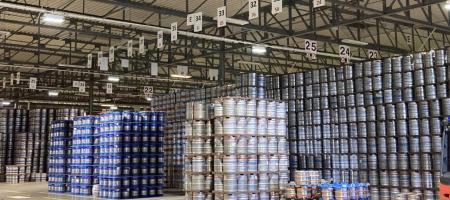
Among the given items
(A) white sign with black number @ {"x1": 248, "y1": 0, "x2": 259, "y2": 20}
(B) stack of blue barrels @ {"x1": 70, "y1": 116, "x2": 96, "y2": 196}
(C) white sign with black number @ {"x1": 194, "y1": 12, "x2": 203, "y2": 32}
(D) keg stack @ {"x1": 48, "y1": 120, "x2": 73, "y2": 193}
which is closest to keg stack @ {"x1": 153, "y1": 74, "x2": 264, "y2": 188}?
(C) white sign with black number @ {"x1": 194, "y1": 12, "x2": 203, "y2": 32}

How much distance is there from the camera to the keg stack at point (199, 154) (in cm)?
1420

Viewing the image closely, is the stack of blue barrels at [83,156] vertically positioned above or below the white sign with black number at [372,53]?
below

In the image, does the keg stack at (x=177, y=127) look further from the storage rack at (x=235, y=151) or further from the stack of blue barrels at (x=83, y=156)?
the storage rack at (x=235, y=151)

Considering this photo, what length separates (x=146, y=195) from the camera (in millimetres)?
19344

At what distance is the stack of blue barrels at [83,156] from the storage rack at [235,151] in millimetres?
7297

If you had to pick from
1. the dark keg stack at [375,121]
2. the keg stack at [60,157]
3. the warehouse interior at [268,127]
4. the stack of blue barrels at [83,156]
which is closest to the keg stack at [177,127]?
the warehouse interior at [268,127]

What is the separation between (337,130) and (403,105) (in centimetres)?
266

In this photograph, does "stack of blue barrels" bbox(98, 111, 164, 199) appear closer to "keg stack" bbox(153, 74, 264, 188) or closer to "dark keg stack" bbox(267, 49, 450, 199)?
"keg stack" bbox(153, 74, 264, 188)

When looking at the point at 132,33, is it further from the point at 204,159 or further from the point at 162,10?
the point at 204,159

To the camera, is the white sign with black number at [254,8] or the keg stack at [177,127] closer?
the white sign with black number at [254,8]

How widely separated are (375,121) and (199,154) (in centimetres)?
618

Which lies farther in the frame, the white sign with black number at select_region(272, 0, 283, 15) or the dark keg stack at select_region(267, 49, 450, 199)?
the white sign with black number at select_region(272, 0, 283, 15)

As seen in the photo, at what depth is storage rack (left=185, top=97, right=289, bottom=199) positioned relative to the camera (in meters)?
13.8

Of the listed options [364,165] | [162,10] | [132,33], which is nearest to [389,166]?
[364,165]
